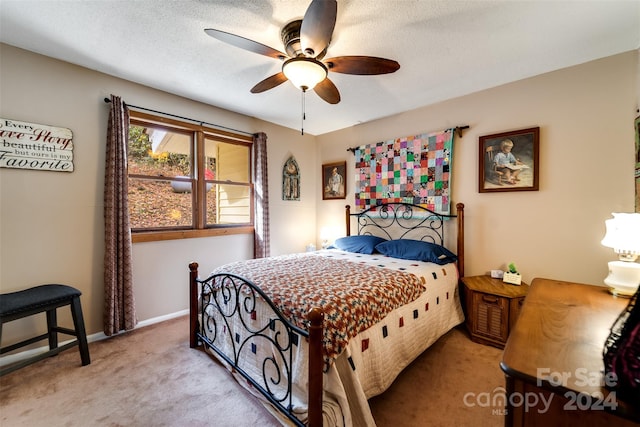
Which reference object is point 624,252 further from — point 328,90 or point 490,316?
point 328,90

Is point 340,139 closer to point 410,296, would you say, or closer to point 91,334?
point 410,296

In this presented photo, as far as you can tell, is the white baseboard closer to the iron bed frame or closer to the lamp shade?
the iron bed frame

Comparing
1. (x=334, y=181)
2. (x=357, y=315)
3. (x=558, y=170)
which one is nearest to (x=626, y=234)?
(x=558, y=170)

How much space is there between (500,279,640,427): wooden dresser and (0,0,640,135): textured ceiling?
1.91m

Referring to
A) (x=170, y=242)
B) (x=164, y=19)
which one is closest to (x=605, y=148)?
(x=164, y=19)

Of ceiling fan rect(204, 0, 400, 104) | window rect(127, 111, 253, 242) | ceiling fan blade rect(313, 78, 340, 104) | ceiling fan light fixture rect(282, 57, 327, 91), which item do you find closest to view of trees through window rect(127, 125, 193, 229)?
window rect(127, 111, 253, 242)

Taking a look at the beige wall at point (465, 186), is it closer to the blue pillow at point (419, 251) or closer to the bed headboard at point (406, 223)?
the bed headboard at point (406, 223)

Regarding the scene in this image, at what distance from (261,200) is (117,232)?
1.65 metres

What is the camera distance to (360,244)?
3.33 meters

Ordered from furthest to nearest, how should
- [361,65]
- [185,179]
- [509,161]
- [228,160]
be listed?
[228,160]
[185,179]
[509,161]
[361,65]

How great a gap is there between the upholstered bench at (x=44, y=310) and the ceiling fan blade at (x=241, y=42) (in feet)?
7.24

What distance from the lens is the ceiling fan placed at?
1.42 m

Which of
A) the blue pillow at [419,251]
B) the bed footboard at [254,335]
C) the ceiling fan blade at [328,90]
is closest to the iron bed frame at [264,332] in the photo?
the bed footboard at [254,335]

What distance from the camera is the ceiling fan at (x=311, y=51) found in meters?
1.42
